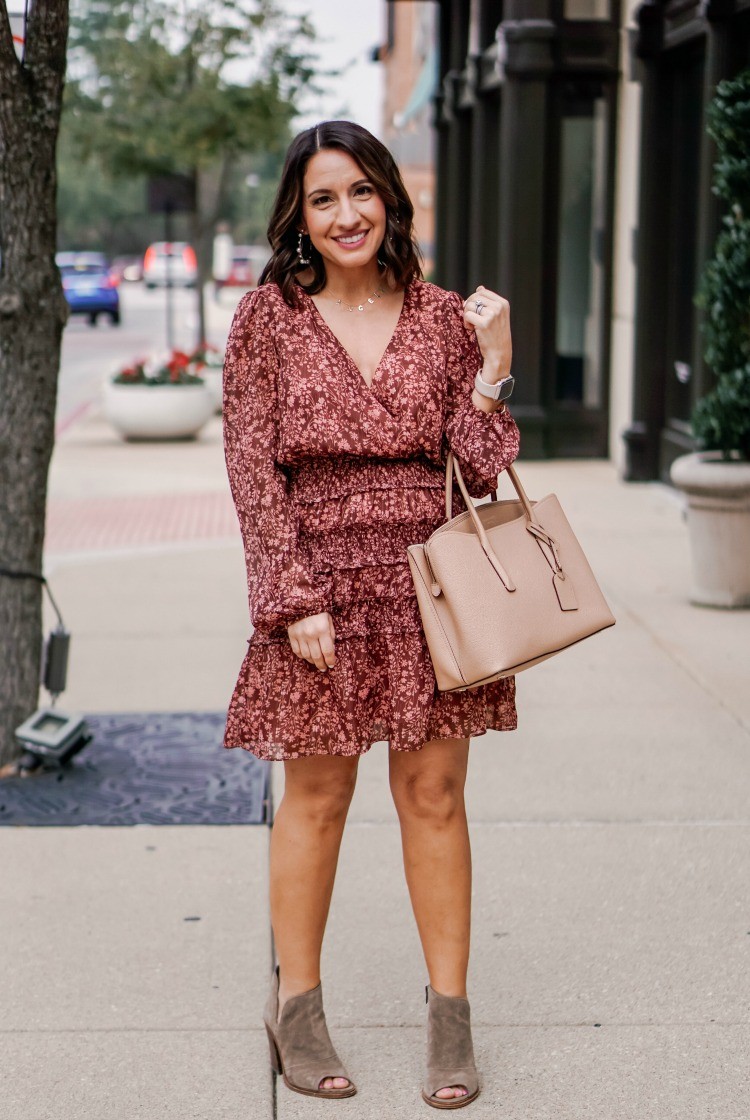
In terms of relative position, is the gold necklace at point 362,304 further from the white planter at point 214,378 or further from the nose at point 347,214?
the white planter at point 214,378

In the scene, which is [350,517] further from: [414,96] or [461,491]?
[414,96]

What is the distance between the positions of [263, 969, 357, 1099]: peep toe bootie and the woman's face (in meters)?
1.45

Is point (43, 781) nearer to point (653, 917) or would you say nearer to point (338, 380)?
point (653, 917)

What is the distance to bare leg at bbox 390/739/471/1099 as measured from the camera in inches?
120

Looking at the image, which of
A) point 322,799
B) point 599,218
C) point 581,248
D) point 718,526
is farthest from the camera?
point 581,248

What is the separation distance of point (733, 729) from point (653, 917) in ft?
5.45

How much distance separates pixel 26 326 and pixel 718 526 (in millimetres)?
3520

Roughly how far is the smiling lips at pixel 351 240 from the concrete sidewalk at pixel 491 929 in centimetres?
164

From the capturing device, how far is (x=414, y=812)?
10.1 ft

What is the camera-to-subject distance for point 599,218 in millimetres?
12117

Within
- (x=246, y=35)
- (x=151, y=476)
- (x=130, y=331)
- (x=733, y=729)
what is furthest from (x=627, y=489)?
(x=130, y=331)

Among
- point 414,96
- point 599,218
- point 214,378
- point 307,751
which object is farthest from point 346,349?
point 414,96

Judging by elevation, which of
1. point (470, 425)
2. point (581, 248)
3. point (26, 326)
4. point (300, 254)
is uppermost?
point (581, 248)

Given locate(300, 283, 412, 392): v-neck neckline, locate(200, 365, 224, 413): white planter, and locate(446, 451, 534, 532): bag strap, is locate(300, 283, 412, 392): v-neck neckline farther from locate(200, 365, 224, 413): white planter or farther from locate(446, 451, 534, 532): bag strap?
locate(200, 365, 224, 413): white planter
